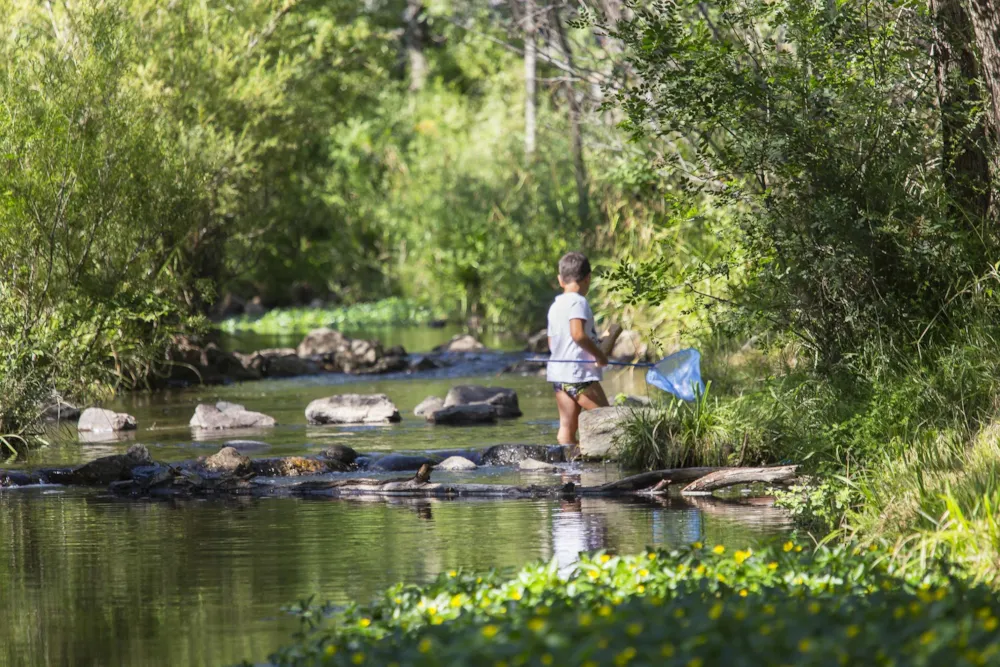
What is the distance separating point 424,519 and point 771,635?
16.8 feet

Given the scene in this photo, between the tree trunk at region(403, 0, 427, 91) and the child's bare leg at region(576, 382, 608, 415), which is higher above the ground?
the tree trunk at region(403, 0, 427, 91)

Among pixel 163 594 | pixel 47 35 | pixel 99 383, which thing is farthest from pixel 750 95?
pixel 99 383

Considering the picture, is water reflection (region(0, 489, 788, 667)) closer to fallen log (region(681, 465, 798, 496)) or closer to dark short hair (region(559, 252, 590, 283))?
fallen log (region(681, 465, 798, 496))

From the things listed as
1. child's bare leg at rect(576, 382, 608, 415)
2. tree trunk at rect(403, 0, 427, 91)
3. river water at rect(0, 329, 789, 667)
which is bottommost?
river water at rect(0, 329, 789, 667)

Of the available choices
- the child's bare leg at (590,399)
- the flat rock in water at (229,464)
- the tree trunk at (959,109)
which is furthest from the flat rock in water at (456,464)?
the tree trunk at (959,109)

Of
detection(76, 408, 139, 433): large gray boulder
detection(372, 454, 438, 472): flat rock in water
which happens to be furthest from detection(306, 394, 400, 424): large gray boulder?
detection(372, 454, 438, 472): flat rock in water

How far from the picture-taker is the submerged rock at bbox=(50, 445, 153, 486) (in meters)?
11.7

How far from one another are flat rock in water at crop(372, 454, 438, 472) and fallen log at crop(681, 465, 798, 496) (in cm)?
255

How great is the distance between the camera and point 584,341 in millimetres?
11875

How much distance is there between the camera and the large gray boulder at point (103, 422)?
15.3 meters

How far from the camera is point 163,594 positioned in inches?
299

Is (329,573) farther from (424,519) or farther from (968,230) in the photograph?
(968,230)

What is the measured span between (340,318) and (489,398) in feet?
64.3

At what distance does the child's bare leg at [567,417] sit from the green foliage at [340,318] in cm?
2017
